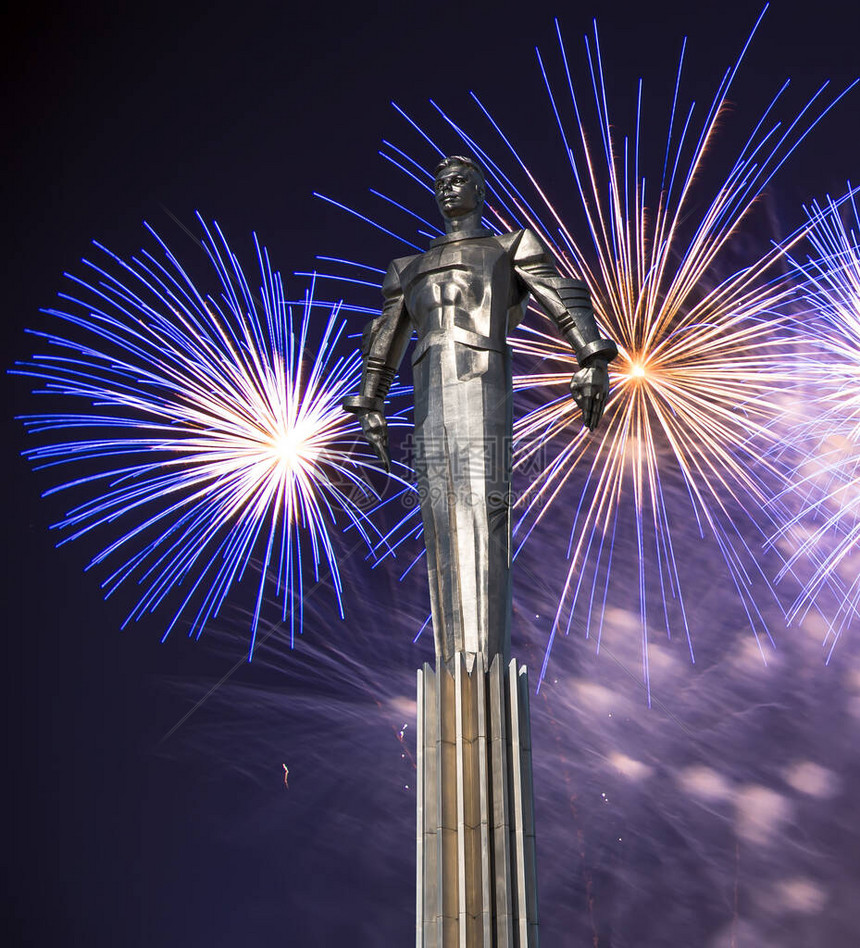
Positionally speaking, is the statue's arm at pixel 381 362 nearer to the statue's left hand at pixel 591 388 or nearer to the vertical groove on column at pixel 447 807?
the statue's left hand at pixel 591 388

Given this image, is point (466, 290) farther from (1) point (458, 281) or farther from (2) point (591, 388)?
(2) point (591, 388)

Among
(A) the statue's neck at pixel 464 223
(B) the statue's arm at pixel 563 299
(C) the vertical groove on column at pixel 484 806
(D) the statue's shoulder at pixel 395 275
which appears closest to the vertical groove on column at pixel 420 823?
(C) the vertical groove on column at pixel 484 806

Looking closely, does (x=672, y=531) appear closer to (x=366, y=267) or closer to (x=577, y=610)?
→ (x=577, y=610)

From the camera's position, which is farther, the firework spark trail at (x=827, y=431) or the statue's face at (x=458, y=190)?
the firework spark trail at (x=827, y=431)

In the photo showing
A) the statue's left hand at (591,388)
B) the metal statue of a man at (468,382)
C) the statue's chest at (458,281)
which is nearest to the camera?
the metal statue of a man at (468,382)

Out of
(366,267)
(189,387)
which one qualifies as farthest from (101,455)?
(366,267)

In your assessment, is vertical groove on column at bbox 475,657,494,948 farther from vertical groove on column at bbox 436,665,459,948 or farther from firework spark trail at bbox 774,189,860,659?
firework spark trail at bbox 774,189,860,659
